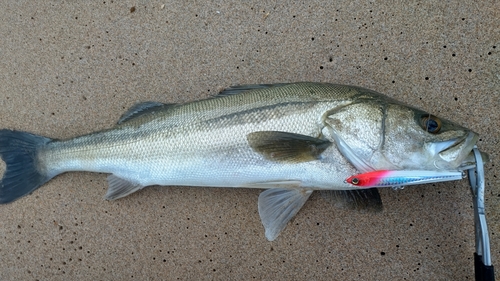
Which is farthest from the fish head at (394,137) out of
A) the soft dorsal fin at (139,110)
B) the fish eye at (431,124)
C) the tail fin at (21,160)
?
the tail fin at (21,160)

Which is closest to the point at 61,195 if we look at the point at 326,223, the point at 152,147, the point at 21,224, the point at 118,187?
the point at 21,224

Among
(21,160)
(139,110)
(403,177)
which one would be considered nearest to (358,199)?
(403,177)

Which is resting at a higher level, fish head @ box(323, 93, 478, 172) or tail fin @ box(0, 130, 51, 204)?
fish head @ box(323, 93, 478, 172)

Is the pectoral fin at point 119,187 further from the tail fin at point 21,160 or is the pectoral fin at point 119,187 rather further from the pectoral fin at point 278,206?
the pectoral fin at point 278,206

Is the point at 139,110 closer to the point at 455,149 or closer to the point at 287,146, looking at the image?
the point at 287,146

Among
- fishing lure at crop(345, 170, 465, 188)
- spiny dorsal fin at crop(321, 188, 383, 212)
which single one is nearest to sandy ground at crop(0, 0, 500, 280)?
spiny dorsal fin at crop(321, 188, 383, 212)

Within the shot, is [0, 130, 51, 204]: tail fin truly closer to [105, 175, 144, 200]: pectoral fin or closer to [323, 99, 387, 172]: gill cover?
[105, 175, 144, 200]: pectoral fin

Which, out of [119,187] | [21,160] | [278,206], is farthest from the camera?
[21,160]
